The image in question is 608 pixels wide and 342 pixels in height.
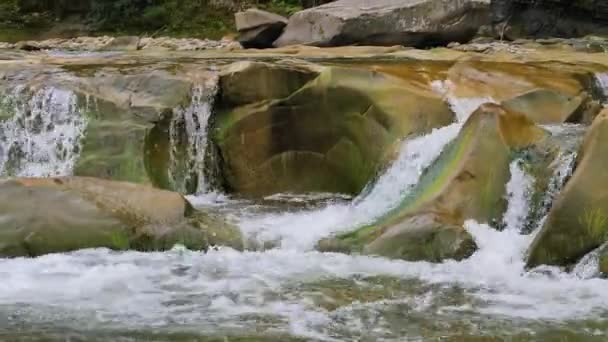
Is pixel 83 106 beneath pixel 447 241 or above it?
above

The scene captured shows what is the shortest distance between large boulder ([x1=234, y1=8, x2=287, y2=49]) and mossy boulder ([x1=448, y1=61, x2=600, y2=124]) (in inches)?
186

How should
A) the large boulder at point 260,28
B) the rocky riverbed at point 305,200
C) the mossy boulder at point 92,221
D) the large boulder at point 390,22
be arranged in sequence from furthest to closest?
the large boulder at point 260,28 → the large boulder at point 390,22 → the mossy boulder at point 92,221 → the rocky riverbed at point 305,200

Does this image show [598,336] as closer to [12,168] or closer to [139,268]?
[139,268]

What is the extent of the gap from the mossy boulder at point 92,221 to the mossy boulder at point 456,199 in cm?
99

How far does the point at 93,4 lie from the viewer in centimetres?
2120

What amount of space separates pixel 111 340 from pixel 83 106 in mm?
4570

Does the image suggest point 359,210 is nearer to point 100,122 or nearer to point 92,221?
point 92,221

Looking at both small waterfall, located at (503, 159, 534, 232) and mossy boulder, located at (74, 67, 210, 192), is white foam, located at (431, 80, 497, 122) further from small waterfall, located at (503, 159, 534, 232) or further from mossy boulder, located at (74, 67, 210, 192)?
mossy boulder, located at (74, 67, 210, 192)

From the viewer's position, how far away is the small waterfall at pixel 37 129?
8469 millimetres

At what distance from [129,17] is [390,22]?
33.9 ft

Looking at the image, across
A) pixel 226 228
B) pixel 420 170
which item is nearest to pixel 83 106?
pixel 226 228

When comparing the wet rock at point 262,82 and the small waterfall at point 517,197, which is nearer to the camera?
the small waterfall at point 517,197

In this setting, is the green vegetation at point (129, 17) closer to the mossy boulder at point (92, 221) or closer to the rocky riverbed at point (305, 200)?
the rocky riverbed at point (305, 200)

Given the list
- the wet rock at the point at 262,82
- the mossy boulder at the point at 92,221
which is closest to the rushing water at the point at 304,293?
the mossy boulder at the point at 92,221
